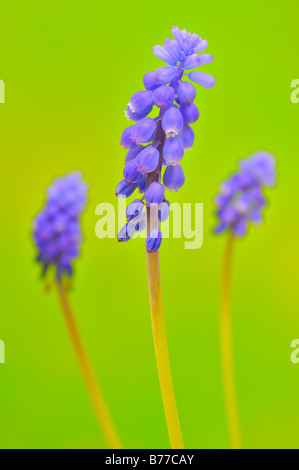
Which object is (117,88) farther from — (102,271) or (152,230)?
(152,230)

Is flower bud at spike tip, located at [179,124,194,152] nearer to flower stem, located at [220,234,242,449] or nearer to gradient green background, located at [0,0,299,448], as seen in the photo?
flower stem, located at [220,234,242,449]

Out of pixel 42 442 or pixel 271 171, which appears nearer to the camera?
pixel 271 171

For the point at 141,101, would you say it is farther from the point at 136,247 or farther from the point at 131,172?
the point at 136,247

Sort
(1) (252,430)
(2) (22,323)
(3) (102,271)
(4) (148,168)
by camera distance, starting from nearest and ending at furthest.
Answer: (4) (148,168), (1) (252,430), (2) (22,323), (3) (102,271)

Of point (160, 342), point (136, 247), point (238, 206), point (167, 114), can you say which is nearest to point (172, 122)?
point (167, 114)

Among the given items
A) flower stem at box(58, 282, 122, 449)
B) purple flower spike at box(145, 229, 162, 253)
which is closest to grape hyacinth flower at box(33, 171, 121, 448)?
flower stem at box(58, 282, 122, 449)
